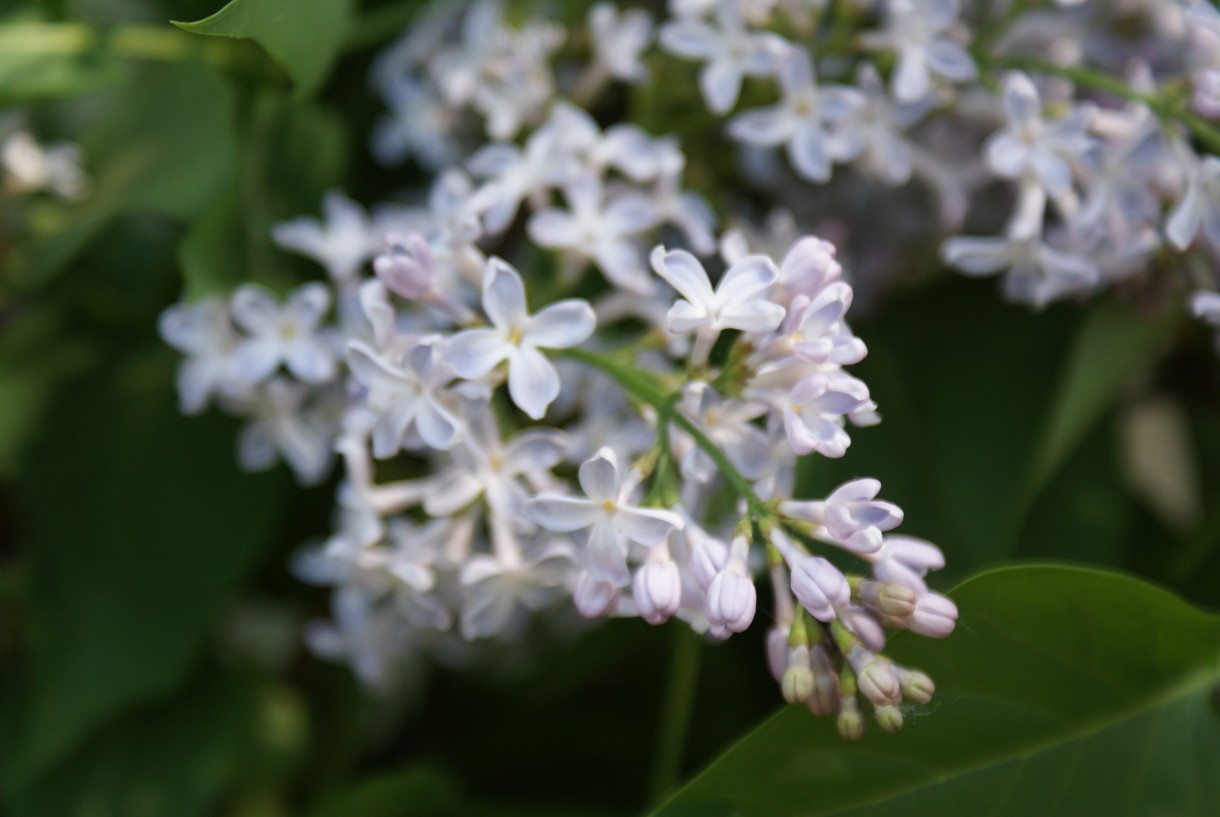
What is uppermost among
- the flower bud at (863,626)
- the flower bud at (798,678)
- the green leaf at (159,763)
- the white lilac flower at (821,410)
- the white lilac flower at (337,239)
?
the white lilac flower at (821,410)

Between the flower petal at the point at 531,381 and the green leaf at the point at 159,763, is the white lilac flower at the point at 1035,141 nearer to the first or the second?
the flower petal at the point at 531,381

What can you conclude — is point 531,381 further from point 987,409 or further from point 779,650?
point 987,409

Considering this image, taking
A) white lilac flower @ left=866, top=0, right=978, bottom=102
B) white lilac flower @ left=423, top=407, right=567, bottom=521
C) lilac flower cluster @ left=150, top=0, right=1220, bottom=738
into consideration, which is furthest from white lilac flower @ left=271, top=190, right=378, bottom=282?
white lilac flower @ left=866, top=0, right=978, bottom=102

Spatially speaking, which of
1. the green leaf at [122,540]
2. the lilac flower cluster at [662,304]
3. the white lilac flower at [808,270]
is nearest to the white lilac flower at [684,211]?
the lilac flower cluster at [662,304]

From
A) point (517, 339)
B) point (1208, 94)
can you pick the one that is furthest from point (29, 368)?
point (1208, 94)

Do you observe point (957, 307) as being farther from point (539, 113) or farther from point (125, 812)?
point (125, 812)

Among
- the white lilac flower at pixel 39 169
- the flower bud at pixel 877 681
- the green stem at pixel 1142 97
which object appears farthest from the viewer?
the white lilac flower at pixel 39 169

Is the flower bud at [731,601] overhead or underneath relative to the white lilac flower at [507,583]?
overhead
